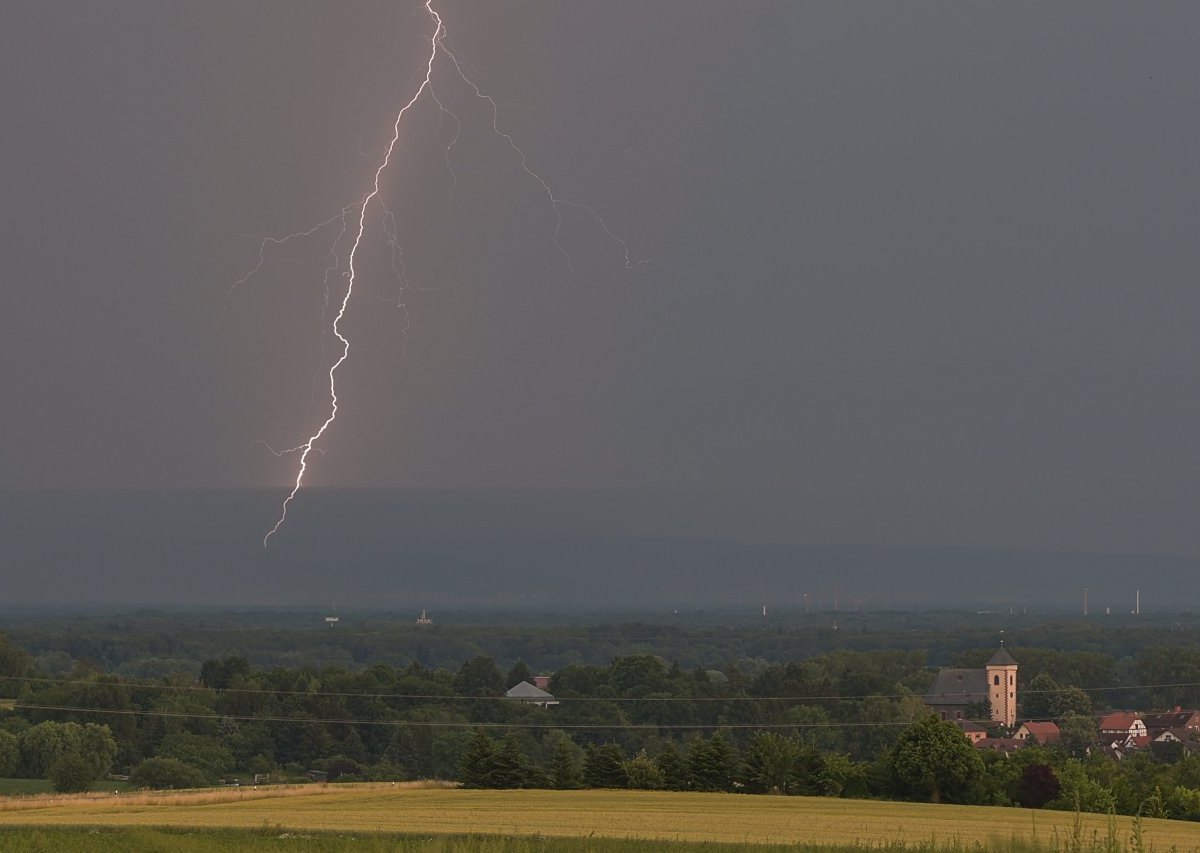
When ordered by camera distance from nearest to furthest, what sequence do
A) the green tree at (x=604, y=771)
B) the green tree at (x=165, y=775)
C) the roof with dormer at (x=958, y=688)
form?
1. the green tree at (x=604, y=771)
2. the green tree at (x=165, y=775)
3. the roof with dormer at (x=958, y=688)

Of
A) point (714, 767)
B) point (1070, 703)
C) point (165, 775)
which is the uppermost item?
point (714, 767)

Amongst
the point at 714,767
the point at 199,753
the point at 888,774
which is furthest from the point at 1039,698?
the point at 888,774

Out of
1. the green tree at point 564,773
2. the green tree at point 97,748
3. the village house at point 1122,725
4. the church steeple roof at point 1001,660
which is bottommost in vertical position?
the green tree at point 97,748

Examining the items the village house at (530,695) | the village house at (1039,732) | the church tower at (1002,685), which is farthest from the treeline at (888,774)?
the church tower at (1002,685)

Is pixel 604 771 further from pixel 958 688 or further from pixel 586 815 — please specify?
pixel 958 688

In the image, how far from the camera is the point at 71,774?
68.1 m

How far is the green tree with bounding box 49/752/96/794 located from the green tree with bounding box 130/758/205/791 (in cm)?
376

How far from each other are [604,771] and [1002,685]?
92446 mm

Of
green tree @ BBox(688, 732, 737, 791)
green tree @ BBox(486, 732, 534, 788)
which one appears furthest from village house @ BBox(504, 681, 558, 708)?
green tree @ BBox(688, 732, 737, 791)

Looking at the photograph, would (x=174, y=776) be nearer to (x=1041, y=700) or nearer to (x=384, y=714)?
(x=384, y=714)

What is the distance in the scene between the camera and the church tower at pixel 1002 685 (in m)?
127

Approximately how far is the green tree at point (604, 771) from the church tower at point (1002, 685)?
8762 cm

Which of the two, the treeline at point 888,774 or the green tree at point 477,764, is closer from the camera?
the treeline at point 888,774

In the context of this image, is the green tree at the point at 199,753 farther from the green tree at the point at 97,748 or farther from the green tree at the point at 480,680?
the green tree at the point at 480,680
